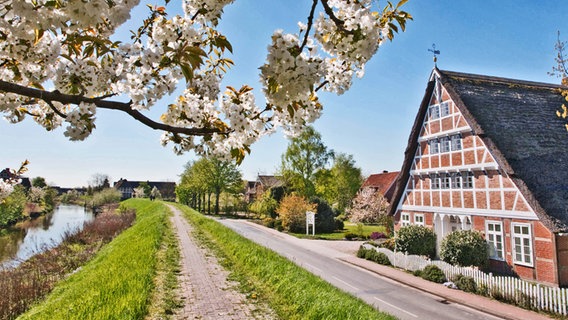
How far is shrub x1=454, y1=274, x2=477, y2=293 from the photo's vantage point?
13.1 m

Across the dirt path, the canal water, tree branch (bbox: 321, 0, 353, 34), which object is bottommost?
the canal water

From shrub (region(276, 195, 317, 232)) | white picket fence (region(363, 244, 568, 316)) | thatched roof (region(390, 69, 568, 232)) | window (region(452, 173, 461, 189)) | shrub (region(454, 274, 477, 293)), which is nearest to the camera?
white picket fence (region(363, 244, 568, 316))

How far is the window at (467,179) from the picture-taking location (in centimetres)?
1642

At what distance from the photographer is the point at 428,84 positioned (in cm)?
1881

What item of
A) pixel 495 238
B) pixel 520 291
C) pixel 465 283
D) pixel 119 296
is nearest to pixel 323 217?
pixel 495 238

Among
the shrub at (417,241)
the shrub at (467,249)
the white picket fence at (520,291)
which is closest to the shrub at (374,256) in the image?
the shrub at (417,241)

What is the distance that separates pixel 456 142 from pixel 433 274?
6.48m

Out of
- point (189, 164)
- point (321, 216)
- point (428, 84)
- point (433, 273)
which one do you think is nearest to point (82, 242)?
point (321, 216)

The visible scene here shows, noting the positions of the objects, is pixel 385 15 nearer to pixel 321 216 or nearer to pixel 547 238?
pixel 547 238

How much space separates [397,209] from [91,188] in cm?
8586

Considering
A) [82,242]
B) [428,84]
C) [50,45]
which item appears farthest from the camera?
[82,242]

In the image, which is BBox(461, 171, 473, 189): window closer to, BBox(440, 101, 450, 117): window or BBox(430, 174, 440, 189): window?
BBox(430, 174, 440, 189): window

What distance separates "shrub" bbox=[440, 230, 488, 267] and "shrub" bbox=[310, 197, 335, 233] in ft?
57.3

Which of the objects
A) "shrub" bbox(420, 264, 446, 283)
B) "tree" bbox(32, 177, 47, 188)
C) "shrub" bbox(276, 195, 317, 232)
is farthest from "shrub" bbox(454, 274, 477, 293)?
"tree" bbox(32, 177, 47, 188)
